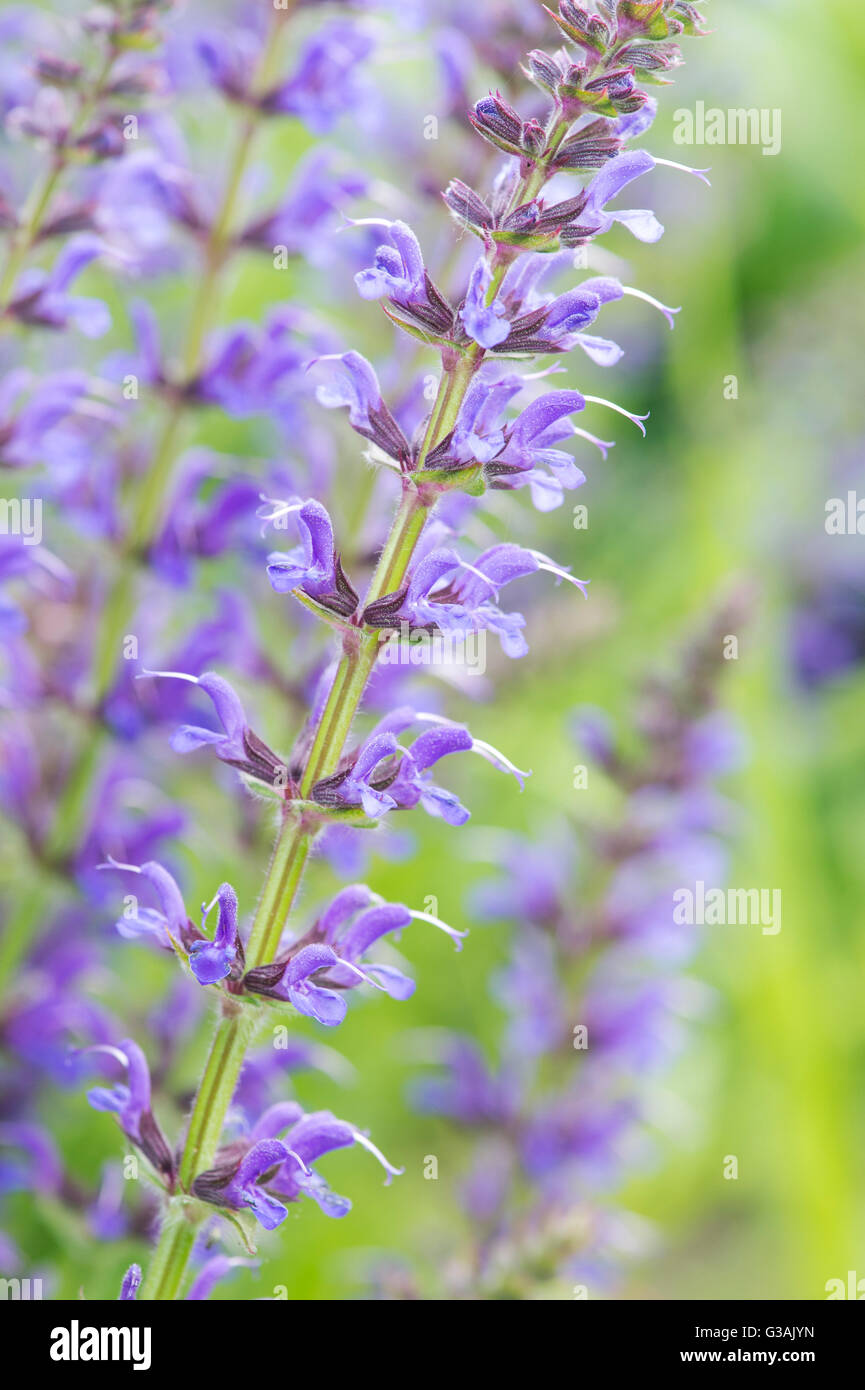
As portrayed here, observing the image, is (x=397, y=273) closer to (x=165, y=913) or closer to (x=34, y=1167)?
(x=165, y=913)

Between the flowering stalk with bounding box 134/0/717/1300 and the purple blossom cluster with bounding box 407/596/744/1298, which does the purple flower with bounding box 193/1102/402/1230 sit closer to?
the flowering stalk with bounding box 134/0/717/1300

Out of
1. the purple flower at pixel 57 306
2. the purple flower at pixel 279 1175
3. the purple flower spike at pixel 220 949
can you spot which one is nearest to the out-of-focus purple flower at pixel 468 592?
the purple flower spike at pixel 220 949

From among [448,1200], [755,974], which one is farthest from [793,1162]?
[448,1200]

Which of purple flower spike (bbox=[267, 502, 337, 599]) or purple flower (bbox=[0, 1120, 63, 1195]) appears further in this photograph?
purple flower (bbox=[0, 1120, 63, 1195])

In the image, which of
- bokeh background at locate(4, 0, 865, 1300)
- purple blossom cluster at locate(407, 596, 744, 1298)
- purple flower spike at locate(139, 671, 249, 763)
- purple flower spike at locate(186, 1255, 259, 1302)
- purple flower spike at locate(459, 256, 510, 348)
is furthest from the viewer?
bokeh background at locate(4, 0, 865, 1300)

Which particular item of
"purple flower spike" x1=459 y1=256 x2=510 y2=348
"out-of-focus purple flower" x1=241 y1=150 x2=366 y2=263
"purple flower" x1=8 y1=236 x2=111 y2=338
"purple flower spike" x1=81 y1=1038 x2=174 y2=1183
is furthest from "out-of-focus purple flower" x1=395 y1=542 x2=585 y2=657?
"out-of-focus purple flower" x1=241 y1=150 x2=366 y2=263

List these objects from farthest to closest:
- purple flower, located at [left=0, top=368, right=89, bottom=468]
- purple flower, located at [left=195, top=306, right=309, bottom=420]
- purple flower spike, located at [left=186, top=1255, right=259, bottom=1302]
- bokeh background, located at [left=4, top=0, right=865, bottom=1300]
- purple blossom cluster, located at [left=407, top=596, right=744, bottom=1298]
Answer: bokeh background, located at [left=4, top=0, right=865, bottom=1300] → purple blossom cluster, located at [left=407, top=596, right=744, bottom=1298] → purple flower, located at [left=195, top=306, right=309, bottom=420] → purple flower, located at [left=0, top=368, right=89, bottom=468] → purple flower spike, located at [left=186, top=1255, right=259, bottom=1302]

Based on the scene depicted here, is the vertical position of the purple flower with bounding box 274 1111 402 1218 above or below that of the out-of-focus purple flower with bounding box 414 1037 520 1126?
below

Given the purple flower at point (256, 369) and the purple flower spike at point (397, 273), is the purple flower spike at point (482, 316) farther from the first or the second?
the purple flower at point (256, 369)
